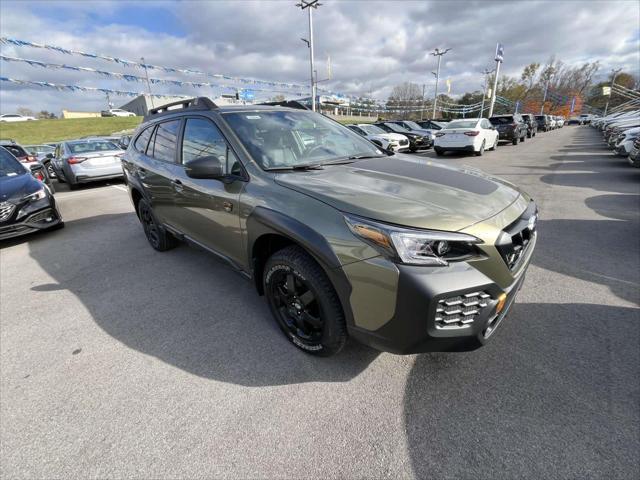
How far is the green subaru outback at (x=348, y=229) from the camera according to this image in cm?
168

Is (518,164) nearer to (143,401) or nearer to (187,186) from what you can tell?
(187,186)

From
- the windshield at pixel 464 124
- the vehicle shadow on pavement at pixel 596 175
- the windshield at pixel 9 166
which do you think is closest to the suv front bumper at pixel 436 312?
the windshield at pixel 9 166

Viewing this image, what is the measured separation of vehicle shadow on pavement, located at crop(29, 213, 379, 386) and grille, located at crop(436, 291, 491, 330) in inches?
32.7

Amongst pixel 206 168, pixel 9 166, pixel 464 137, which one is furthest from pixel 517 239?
pixel 464 137

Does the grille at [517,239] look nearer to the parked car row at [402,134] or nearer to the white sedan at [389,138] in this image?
the white sedan at [389,138]

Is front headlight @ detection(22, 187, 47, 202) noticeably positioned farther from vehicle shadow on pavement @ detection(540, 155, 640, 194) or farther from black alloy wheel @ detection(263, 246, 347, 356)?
vehicle shadow on pavement @ detection(540, 155, 640, 194)

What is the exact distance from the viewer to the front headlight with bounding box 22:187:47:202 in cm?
512

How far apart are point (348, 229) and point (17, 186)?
5987 millimetres

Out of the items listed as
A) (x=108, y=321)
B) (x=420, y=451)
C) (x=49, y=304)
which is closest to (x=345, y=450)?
(x=420, y=451)

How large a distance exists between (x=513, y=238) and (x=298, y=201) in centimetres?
131

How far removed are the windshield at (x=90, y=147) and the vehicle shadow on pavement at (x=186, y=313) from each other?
652 cm

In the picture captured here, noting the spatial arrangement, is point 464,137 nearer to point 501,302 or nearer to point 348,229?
point 501,302

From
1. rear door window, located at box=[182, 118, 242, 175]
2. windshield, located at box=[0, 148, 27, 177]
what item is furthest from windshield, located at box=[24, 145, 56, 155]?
rear door window, located at box=[182, 118, 242, 175]

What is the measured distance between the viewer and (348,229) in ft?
5.93
